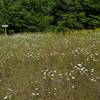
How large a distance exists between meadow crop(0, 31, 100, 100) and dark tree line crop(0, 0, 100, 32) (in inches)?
818

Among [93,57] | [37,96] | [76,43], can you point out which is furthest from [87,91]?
[76,43]

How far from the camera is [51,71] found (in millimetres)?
6422

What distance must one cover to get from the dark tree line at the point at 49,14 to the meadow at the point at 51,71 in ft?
68.2

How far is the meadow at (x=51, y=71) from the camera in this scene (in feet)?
18.6

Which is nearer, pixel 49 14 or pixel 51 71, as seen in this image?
pixel 51 71

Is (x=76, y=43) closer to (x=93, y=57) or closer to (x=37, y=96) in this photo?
(x=93, y=57)

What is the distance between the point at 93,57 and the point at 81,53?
47 cm

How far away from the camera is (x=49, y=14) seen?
103 feet

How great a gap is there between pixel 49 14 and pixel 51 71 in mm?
25318

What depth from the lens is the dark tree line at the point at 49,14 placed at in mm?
29219

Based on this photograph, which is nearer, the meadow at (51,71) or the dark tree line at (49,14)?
the meadow at (51,71)

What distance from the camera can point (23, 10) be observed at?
96.7 ft

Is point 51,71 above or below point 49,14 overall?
above

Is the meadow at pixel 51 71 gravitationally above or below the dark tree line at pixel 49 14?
above
